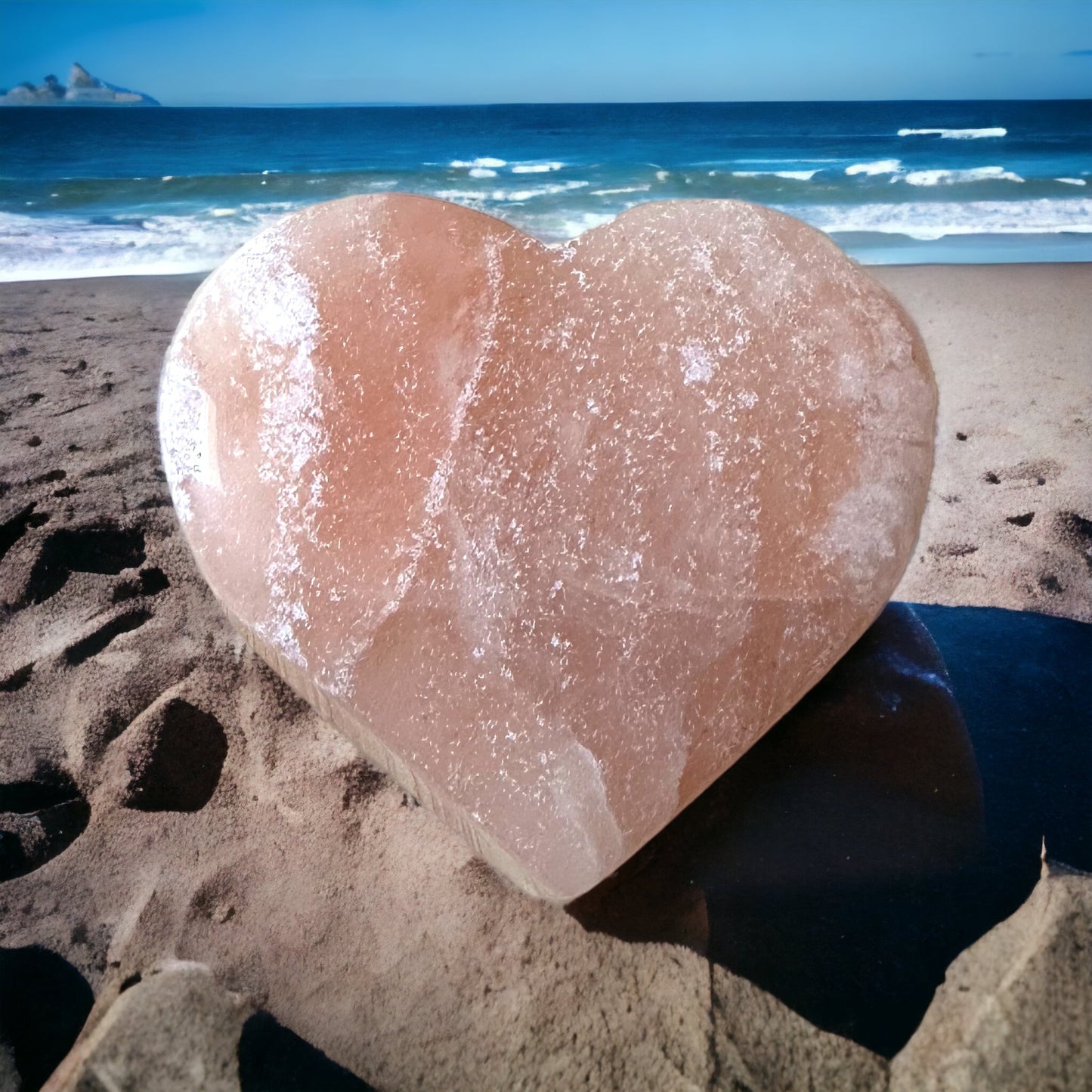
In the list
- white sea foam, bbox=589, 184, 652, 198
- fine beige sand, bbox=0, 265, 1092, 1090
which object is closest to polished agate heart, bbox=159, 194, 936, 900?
fine beige sand, bbox=0, 265, 1092, 1090

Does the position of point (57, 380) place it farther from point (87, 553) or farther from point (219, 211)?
point (219, 211)

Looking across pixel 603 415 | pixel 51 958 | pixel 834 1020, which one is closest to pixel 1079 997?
pixel 834 1020

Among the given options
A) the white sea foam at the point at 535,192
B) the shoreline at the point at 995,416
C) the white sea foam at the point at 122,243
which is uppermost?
the white sea foam at the point at 535,192

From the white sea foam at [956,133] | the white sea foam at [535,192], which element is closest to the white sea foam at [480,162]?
the white sea foam at [535,192]

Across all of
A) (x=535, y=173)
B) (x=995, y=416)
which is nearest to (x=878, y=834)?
(x=995, y=416)

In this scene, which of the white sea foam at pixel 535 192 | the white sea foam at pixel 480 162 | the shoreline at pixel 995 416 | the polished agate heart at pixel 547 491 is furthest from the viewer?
the white sea foam at pixel 480 162

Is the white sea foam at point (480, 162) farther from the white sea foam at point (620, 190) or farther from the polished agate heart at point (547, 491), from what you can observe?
the polished agate heart at point (547, 491)

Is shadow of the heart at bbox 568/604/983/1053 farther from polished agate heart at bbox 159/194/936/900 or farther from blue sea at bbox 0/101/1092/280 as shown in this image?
blue sea at bbox 0/101/1092/280
